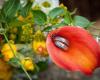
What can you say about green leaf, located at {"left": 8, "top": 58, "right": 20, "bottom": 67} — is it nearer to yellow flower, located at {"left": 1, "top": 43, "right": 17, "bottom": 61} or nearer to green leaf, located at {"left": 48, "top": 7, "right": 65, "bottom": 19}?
yellow flower, located at {"left": 1, "top": 43, "right": 17, "bottom": 61}

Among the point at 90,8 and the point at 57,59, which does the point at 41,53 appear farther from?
the point at 90,8

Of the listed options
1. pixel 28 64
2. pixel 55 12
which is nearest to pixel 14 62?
pixel 28 64

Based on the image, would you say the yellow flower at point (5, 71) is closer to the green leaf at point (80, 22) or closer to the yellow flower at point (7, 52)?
the yellow flower at point (7, 52)

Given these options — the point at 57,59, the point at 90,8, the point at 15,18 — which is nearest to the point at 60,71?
the point at 57,59

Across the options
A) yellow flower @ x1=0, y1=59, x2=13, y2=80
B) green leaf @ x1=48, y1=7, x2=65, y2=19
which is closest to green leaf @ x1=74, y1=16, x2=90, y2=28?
green leaf @ x1=48, y1=7, x2=65, y2=19

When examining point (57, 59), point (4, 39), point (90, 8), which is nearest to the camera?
point (57, 59)
